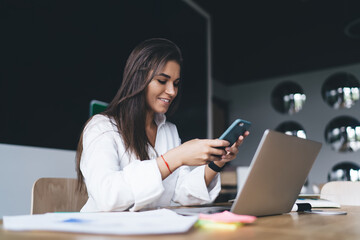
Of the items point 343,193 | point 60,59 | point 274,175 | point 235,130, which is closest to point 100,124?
point 235,130

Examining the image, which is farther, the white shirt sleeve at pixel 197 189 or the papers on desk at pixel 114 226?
the white shirt sleeve at pixel 197 189

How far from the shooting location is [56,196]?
1289 millimetres

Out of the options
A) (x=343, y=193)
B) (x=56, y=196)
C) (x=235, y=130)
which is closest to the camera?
(x=235, y=130)

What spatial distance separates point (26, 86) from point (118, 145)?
3.84ft

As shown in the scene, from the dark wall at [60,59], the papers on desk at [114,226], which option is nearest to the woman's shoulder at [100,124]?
the papers on desk at [114,226]

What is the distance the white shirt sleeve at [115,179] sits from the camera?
1006mm

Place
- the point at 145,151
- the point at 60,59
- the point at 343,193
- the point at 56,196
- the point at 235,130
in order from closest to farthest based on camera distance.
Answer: the point at 235,130, the point at 56,196, the point at 145,151, the point at 343,193, the point at 60,59

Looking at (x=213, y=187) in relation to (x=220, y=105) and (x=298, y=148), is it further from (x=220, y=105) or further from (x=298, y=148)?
(x=220, y=105)

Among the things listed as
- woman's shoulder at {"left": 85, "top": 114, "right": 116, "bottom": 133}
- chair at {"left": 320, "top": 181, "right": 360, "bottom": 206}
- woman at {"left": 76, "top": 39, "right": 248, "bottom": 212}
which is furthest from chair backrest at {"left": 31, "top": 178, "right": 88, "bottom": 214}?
chair at {"left": 320, "top": 181, "right": 360, "bottom": 206}

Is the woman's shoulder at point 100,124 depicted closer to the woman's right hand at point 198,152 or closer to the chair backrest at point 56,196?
the chair backrest at point 56,196

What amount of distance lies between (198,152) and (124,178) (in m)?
0.24

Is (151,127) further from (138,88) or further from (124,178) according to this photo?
(124,178)

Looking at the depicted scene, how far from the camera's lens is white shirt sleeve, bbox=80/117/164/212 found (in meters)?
1.01

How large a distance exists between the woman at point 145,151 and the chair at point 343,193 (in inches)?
27.9
